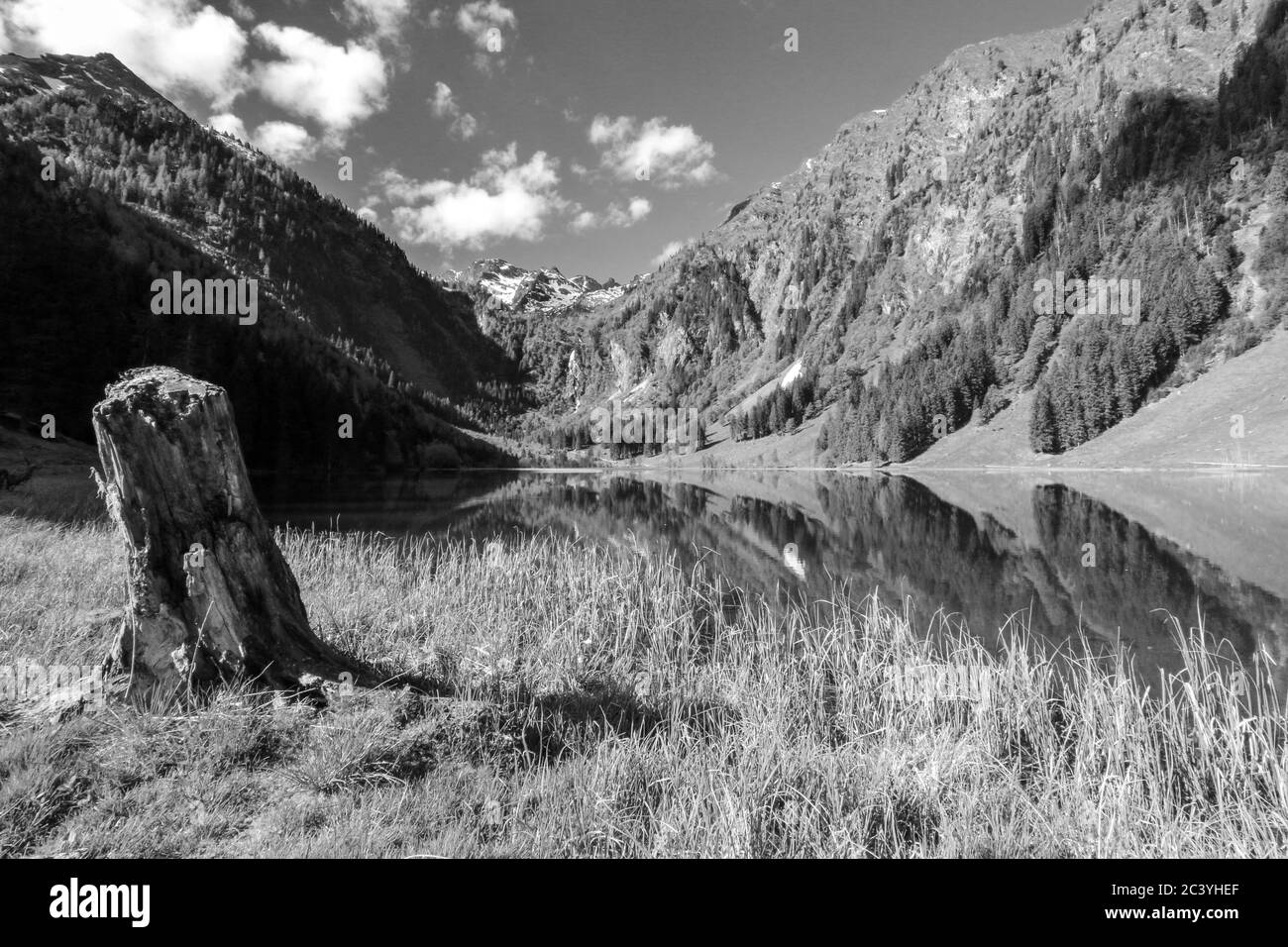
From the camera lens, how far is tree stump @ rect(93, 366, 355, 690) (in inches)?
217

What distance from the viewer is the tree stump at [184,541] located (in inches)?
217

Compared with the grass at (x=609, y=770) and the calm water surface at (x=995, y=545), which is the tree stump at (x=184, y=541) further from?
the calm water surface at (x=995, y=545)

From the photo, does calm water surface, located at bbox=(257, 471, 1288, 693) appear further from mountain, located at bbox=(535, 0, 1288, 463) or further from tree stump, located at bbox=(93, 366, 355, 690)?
mountain, located at bbox=(535, 0, 1288, 463)

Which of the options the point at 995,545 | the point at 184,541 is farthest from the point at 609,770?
the point at 995,545

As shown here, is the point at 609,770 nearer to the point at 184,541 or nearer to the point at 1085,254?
the point at 184,541

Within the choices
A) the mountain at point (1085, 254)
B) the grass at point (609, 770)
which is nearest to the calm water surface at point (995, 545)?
the grass at point (609, 770)

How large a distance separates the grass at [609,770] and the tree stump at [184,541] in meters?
0.43

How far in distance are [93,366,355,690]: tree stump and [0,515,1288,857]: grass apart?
0.43 m

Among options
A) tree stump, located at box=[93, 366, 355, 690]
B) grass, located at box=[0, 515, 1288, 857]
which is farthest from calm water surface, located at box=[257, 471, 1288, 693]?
tree stump, located at box=[93, 366, 355, 690]

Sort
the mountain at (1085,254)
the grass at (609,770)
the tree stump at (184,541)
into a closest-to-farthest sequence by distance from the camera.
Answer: the grass at (609,770) < the tree stump at (184,541) < the mountain at (1085,254)

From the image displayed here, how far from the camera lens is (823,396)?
156125 mm

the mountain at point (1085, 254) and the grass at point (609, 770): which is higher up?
the mountain at point (1085, 254)

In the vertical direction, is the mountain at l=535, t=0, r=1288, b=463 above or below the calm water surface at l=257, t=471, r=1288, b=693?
above
